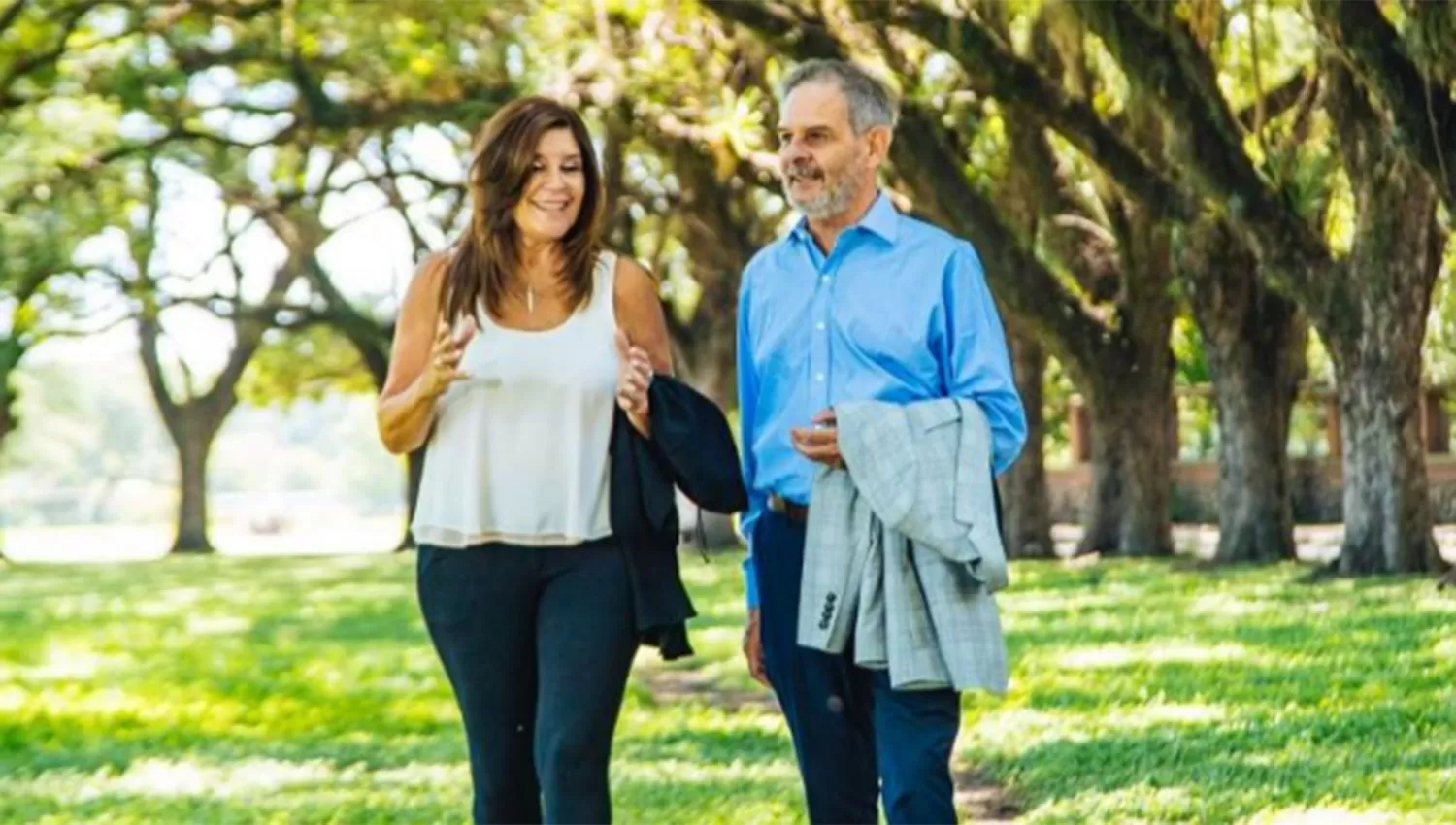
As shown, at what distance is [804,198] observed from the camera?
6.23 meters

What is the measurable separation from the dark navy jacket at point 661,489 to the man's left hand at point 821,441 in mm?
159

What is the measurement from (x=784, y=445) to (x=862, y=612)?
0.47m

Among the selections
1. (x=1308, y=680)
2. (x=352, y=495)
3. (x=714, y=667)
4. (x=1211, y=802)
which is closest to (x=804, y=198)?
(x=1211, y=802)

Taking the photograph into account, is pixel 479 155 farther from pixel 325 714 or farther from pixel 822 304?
pixel 325 714

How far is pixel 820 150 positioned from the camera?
6180 mm

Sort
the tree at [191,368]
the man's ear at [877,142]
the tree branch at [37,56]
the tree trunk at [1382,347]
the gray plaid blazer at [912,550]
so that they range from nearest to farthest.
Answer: the gray plaid blazer at [912,550], the man's ear at [877,142], the tree branch at [37,56], the tree trunk at [1382,347], the tree at [191,368]

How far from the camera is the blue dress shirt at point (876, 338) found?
6156mm

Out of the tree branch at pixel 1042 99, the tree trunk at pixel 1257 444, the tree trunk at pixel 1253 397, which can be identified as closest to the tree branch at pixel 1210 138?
the tree branch at pixel 1042 99

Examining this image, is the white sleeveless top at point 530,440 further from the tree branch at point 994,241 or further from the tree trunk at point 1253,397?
the tree trunk at point 1253,397

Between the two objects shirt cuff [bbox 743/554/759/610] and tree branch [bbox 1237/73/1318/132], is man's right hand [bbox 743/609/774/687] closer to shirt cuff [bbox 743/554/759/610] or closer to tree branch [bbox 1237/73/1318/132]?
shirt cuff [bbox 743/554/759/610]

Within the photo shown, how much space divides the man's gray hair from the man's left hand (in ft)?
2.12

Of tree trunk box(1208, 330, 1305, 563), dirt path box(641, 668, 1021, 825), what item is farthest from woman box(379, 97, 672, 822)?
tree trunk box(1208, 330, 1305, 563)

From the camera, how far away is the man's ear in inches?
245

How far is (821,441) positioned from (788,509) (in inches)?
13.1
